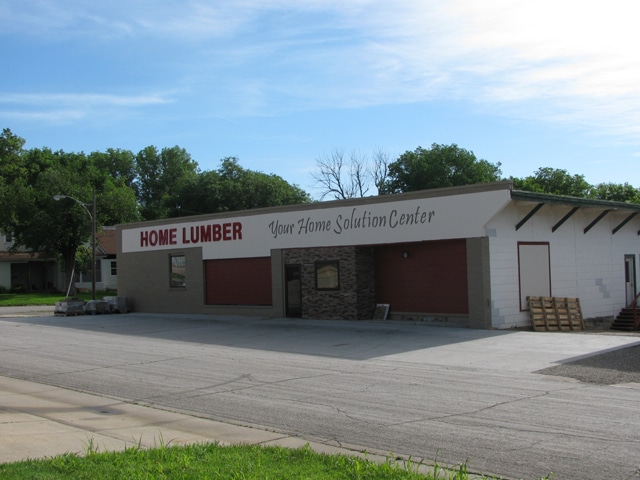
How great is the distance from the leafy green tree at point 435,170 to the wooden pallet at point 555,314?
140ft

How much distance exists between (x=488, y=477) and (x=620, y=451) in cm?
183

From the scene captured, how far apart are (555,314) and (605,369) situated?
932 centimetres

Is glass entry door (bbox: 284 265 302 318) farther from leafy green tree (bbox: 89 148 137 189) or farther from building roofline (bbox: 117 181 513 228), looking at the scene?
leafy green tree (bbox: 89 148 137 189)

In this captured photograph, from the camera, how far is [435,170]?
66438 mm

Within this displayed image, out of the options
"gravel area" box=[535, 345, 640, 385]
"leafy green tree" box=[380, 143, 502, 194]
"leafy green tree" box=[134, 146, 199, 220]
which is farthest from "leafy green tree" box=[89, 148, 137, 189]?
"gravel area" box=[535, 345, 640, 385]

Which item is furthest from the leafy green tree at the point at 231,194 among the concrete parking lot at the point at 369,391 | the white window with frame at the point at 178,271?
the concrete parking lot at the point at 369,391

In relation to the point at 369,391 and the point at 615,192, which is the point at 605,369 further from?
the point at 615,192

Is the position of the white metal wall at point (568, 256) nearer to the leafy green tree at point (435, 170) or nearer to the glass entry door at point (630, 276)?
the glass entry door at point (630, 276)

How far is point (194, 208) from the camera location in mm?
76125

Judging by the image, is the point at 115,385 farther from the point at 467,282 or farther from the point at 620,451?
the point at 467,282

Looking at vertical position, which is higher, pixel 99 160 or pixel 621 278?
pixel 99 160

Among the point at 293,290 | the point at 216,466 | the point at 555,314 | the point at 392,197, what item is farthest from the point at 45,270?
the point at 216,466

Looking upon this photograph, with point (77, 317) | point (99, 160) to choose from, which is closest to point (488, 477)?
point (77, 317)

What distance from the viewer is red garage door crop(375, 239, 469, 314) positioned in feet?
75.0
